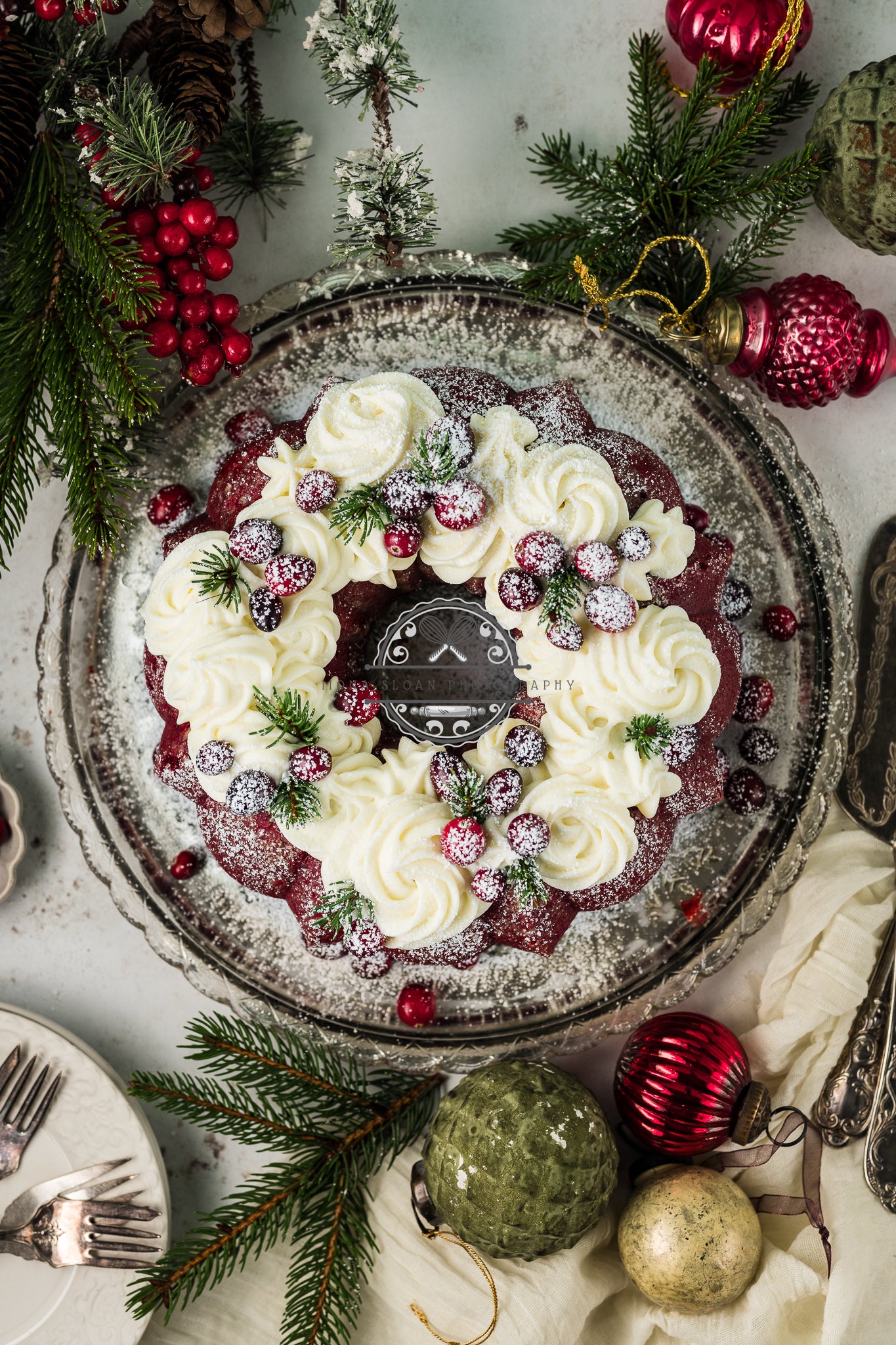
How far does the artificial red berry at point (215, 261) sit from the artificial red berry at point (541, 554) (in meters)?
0.77

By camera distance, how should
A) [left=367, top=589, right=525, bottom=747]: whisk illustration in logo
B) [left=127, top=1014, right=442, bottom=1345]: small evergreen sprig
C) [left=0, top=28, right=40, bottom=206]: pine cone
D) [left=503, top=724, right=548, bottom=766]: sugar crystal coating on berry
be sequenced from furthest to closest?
1. [left=367, top=589, right=525, bottom=747]: whisk illustration in logo
2. [left=127, top=1014, right=442, bottom=1345]: small evergreen sprig
3. [left=503, top=724, right=548, bottom=766]: sugar crystal coating on berry
4. [left=0, top=28, right=40, bottom=206]: pine cone

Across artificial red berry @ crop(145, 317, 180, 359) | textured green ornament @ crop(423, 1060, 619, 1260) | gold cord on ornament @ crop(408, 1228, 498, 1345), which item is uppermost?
artificial red berry @ crop(145, 317, 180, 359)

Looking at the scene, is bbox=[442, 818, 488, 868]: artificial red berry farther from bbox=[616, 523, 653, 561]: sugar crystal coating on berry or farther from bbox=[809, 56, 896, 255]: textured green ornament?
bbox=[809, 56, 896, 255]: textured green ornament

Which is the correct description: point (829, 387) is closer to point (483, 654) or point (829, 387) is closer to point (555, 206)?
point (555, 206)

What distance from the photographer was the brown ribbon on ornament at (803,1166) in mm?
1773

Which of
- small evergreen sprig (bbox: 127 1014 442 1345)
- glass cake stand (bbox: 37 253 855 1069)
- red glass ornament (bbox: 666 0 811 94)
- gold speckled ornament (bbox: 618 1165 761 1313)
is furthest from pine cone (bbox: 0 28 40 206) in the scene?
gold speckled ornament (bbox: 618 1165 761 1313)

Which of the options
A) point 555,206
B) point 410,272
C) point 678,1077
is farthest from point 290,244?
point 678,1077

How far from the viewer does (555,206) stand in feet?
6.44

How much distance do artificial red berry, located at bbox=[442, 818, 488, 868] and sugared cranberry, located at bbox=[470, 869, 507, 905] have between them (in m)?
0.04

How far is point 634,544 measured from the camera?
1555 millimetres

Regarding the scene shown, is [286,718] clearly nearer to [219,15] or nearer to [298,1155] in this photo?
[298,1155]

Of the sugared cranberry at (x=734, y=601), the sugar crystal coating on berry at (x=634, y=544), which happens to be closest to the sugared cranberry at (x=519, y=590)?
the sugar crystal coating on berry at (x=634, y=544)

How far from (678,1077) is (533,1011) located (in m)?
0.33

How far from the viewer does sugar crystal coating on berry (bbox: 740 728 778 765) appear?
1.89 m
